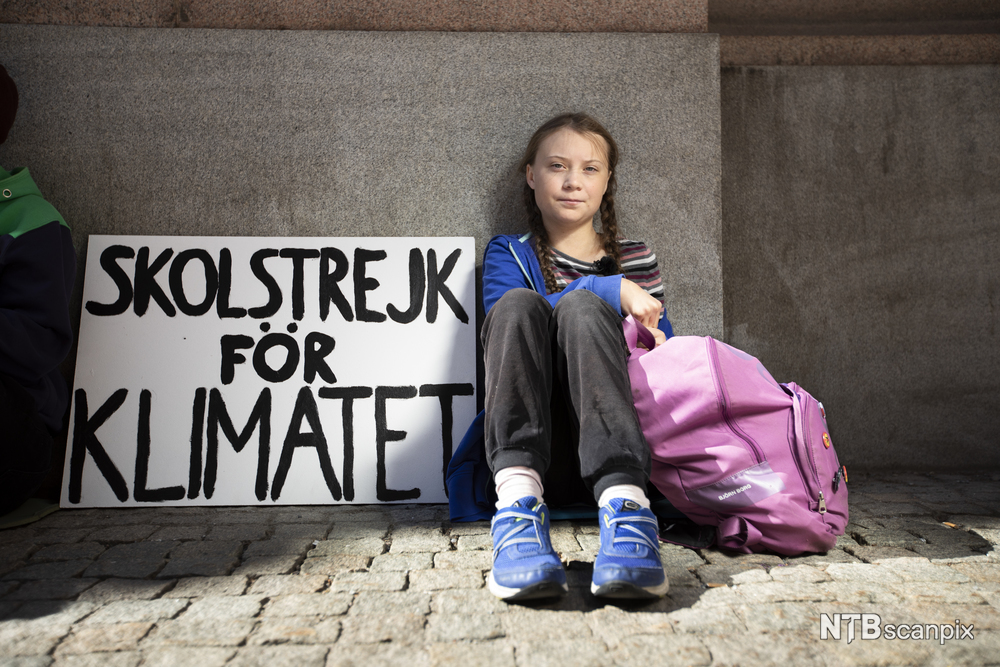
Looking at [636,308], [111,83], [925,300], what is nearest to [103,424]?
[111,83]

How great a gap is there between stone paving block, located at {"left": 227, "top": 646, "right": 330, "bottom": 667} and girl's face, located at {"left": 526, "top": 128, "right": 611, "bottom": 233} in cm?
164

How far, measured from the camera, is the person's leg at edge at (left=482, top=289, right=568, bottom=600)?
1.34 m

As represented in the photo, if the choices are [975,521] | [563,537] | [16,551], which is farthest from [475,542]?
[975,521]

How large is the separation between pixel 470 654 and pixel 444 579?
0.38 meters

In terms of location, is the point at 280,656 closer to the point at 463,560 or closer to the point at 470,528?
the point at 463,560

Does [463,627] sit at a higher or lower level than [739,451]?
lower

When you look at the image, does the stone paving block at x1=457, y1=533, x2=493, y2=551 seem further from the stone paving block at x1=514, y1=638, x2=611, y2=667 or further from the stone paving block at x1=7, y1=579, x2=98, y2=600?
the stone paving block at x1=7, y1=579, x2=98, y2=600

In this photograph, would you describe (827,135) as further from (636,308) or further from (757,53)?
(636,308)

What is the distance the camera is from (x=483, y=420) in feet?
6.48

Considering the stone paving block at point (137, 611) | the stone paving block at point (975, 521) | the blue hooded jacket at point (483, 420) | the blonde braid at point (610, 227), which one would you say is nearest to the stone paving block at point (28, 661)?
the stone paving block at point (137, 611)

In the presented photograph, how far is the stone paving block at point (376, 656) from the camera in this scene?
1091mm

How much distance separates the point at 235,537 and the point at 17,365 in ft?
2.79

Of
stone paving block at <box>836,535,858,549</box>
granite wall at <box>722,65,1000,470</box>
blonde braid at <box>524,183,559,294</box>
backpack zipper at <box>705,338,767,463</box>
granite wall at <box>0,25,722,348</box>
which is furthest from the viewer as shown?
granite wall at <box>722,65,1000,470</box>

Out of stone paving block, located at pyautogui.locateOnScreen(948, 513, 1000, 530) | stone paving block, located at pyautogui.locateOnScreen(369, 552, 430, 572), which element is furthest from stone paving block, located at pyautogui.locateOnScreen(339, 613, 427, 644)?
stone paving block, located at pyautogui.locateOnScreen(948, 513, 1000, 530)
